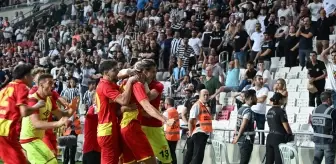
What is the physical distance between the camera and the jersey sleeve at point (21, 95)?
41.0 feet

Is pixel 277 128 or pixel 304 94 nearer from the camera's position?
pixel 277 128

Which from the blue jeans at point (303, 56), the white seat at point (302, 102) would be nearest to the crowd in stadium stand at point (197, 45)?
the blue jeans at point (303, 56)

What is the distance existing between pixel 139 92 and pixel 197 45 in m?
14.4

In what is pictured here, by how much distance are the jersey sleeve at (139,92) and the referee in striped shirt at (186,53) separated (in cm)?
1374

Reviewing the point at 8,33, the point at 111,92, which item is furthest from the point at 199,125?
the point at 8,33

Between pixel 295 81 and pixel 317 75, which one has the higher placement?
pixel 317 75

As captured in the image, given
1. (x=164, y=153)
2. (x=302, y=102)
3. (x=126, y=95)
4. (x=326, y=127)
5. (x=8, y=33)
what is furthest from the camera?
(x=8, y=33)

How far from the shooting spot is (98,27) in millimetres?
34312

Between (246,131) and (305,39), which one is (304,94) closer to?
(305,39)

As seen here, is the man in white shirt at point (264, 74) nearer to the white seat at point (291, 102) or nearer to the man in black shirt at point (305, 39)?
the white seat at point (291, 102)

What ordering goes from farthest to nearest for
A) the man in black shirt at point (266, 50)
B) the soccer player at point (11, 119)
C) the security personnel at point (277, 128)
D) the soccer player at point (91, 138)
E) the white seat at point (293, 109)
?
the man in black shirt at point (266, 50), the white seat at point (293, 109), the security personnel at point (277, 128), the soccer player at point (91, 138), the soccer player at point (11, 119)

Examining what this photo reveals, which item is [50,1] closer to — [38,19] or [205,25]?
[38,19]

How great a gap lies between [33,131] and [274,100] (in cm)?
493

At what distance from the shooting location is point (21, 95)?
41.2 ft
